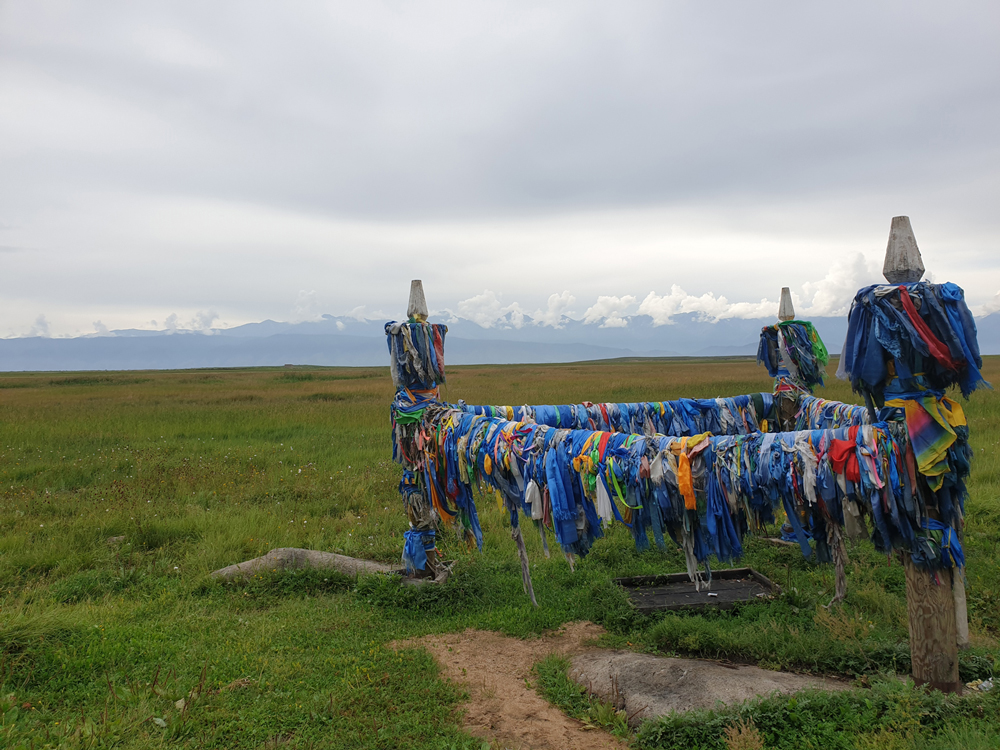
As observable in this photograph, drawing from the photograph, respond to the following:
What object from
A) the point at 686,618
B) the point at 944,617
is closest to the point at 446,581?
the point at 686,618

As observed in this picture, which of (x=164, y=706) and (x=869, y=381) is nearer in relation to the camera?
(x=869, y=381)

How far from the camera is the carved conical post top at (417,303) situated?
18.7 feet

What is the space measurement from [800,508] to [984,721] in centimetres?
124

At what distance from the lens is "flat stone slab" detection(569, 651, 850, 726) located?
142 inches

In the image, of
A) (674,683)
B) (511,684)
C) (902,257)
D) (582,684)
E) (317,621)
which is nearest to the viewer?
(902,257)

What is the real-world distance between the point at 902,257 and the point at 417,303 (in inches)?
152

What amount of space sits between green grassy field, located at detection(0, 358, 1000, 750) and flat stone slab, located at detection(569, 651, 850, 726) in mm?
257

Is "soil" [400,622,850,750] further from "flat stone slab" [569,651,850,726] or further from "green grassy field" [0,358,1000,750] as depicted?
"green grassy field" [0,358,1000,750]

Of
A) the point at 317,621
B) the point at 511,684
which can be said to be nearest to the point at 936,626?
the point at 511,684

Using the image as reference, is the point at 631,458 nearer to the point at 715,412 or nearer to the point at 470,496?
the point at 470,496

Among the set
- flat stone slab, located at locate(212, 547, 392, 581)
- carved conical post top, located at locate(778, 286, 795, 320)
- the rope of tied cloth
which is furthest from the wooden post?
flat stone slab, located at locate(212, 547, 392, 581)

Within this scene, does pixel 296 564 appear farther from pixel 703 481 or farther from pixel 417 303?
pixel 703 481

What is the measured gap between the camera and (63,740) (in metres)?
3.13

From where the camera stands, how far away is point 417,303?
5.71 meters
